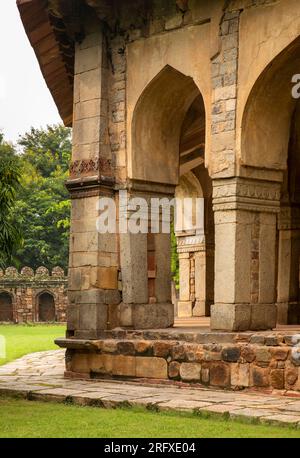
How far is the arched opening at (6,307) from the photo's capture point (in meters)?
36.9

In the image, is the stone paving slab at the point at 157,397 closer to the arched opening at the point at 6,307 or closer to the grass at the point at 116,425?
the grass at the point at 116,425

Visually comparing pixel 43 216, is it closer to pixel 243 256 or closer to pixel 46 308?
pixel 46 308

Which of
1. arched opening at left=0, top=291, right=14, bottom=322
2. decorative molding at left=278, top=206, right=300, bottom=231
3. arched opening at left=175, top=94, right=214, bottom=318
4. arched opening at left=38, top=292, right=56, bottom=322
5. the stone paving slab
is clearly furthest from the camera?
arched opening at left=0, top=291, right=14, bottom=322

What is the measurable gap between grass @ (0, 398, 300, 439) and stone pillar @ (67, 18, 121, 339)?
2686mm

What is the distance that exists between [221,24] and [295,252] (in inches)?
211

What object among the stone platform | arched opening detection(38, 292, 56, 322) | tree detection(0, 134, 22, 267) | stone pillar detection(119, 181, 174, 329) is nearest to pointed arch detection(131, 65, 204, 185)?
stone pillar detection(119, 181, 174, 329)

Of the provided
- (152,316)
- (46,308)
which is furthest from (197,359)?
(46,308)

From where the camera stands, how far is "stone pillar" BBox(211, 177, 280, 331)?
958 centimetres

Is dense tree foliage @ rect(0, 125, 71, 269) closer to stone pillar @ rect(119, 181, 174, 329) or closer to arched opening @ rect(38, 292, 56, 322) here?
arched opening @ rect(38, 292, 56, 322)

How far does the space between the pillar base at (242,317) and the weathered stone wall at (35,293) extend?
86.2 ft

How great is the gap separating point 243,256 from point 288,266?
4.61 metres

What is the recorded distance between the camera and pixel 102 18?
10992 mm

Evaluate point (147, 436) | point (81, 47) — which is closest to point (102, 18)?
point (81, 47)

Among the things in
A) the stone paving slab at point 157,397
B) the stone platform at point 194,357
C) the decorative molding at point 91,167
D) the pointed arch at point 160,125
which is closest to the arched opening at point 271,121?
the stone platform at point 194,357
